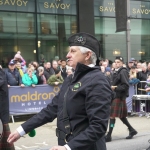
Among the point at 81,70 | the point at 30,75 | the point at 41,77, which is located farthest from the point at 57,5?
the point at 81,70

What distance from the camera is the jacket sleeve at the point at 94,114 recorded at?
243 centimetres

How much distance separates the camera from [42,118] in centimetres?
292

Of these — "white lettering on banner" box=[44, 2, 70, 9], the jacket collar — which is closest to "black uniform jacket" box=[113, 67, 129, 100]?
the jacket collar

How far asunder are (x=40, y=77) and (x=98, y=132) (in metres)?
7.60

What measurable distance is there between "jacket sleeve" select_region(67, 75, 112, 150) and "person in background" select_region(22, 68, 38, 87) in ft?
22.6

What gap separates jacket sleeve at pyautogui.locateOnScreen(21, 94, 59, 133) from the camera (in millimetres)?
2889

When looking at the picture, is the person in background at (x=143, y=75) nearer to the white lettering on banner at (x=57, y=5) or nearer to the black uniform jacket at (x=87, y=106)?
the white lettering on banner at (x=57, y=5)

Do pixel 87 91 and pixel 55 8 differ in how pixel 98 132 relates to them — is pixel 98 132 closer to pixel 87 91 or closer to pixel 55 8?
pixel 87 91

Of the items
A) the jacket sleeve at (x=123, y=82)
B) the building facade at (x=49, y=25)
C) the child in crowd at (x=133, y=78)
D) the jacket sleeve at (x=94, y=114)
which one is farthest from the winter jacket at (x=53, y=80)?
the jacket sleeve at (x=94, y=114)

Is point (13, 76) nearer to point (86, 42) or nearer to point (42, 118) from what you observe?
point (42, 118)

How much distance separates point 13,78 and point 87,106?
6.91 meters

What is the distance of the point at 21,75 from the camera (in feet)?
30.9

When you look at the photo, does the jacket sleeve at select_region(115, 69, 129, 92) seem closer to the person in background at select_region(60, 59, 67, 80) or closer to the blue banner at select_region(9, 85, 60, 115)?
the blue banner at select_region(9, 85, 60, 115)

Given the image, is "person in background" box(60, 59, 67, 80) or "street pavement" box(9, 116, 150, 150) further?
"person in background" box(60, 59, 67, 80)
